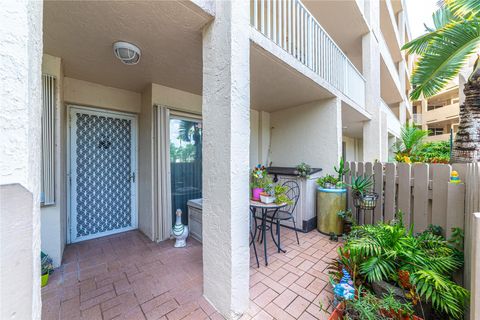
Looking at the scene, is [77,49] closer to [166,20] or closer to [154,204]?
[166,20]

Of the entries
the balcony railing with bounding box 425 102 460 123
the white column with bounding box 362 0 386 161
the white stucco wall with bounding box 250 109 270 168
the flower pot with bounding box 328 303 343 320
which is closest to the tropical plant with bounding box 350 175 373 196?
the flower pot with bounding box 328 303 343 320

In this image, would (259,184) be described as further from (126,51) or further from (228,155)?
(126,51)

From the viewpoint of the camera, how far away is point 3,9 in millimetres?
730

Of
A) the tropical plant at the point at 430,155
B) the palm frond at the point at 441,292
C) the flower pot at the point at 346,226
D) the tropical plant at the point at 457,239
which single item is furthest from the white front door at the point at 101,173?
the tropical plant at the point at 430,155

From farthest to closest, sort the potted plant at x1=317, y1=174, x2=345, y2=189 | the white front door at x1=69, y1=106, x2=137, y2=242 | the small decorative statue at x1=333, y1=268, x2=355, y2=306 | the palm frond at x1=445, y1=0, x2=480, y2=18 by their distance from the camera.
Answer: the potted plant at x1=317, y1=174, x2=345, y2=189 → the white front door at x1=69, y1=106, x2=137, y2=242 → the palm frond at x1=445, y1=0, x2=480, y2=18 → the small decorative statue at x1=333, y1=268, x2=355, y2=306

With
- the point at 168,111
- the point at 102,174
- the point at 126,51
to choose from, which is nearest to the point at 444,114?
the point at 168,111

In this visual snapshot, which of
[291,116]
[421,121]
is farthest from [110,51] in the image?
[421,121]

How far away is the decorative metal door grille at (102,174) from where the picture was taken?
10.3 ft

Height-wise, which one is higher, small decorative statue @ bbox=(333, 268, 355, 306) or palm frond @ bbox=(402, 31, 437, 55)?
palm frond @ bbox=(402, 31, 437, 55)

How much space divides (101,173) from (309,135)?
421cm

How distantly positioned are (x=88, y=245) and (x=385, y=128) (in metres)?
7.65

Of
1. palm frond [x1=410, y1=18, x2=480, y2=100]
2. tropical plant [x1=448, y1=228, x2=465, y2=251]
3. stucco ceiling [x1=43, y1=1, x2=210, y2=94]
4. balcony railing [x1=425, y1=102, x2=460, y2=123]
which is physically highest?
balcony railing [x1=425, y1=102, x2=460, y2=123]

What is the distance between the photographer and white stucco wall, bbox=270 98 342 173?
12.4 feet

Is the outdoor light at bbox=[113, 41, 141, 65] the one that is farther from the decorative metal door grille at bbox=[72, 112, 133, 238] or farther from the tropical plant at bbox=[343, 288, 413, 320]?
the tropical plant at bbox=[343, 288, 413, 320]
